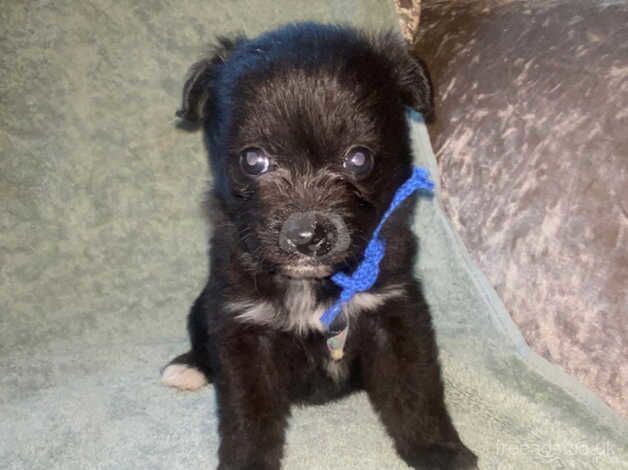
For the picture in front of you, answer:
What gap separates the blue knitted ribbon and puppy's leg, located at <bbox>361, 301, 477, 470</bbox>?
5.3 inches

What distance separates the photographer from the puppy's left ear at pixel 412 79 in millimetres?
2420

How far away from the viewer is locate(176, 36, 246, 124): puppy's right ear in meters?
2.44

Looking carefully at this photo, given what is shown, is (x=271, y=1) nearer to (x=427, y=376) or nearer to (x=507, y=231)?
(x=507, y=231)

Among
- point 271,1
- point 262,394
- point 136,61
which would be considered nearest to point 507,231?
point 262,394

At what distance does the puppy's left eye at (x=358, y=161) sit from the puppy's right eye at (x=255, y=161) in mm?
240

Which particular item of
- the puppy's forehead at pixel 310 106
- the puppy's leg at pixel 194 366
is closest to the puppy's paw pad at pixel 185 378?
the puppy's leg at pixel 194 366

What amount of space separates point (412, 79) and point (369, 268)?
0.67 m

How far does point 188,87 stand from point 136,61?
3.20 ft

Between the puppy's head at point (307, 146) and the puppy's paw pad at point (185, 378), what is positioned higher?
the puppy's head at point (307, 146)

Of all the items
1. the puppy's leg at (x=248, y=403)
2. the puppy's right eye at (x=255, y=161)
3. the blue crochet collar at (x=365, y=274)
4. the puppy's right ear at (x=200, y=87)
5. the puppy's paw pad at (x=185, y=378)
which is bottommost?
the puppy's paw pad at (x=185, y=378)

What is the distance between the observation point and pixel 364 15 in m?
3.36

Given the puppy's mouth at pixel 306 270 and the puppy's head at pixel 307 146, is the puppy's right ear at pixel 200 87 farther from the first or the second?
the puppy's mouth at pixel 306 270

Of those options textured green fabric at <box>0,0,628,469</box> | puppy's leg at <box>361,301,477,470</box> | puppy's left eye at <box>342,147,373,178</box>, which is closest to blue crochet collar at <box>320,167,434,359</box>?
puppy's leg at <box>361,301,477,470</box>

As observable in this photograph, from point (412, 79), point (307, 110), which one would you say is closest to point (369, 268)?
point (307, 110)
